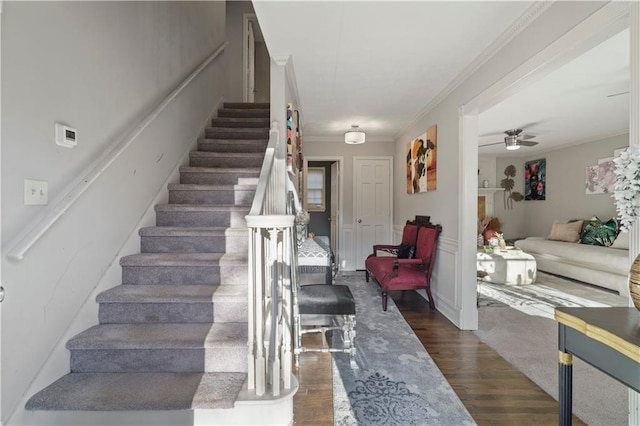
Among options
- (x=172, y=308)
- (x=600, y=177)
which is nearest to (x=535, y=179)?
(x=600, y=177)

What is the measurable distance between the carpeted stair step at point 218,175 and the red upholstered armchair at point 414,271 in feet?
6.48

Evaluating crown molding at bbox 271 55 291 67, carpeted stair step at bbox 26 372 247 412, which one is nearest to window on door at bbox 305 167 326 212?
crown molding at bbox 271 55 291 67

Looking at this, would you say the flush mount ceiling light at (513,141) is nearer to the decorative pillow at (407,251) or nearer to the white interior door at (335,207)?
the decorative pillow at (407,251)

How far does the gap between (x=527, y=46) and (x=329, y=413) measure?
9.20 ft

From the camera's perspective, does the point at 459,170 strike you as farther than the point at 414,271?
No

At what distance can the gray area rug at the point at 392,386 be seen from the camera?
6.07 ft

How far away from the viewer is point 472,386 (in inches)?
85.3

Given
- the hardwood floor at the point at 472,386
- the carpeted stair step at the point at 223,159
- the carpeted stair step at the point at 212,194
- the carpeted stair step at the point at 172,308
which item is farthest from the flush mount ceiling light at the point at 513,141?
the carpeted stair step at the point at 172,308

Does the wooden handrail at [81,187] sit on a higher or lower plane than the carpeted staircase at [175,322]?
higher

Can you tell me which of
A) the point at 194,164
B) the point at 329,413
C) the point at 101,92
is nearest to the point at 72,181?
the point at 101,92

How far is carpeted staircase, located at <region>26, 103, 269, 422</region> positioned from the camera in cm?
158

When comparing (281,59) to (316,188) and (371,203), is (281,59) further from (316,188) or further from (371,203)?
(316,188)

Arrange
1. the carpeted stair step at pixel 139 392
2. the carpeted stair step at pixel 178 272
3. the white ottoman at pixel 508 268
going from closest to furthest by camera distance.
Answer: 1. the carpeted stair step at pixel 139 392
2. the carpeted stair step at pixel 178 272
3. the white ottoman at pixel 508 268

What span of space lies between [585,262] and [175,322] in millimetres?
5883
